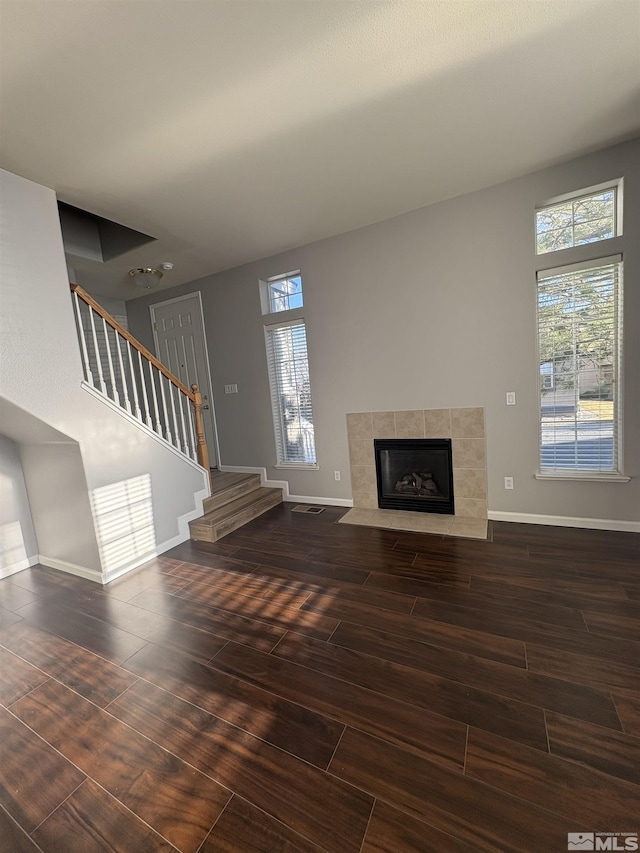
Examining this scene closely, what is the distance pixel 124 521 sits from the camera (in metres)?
3.08

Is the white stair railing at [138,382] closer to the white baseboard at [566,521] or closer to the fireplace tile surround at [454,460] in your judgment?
the fireplace tile surround at [454,460]

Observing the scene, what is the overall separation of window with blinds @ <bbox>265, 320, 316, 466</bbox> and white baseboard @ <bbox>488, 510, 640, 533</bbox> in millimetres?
2122

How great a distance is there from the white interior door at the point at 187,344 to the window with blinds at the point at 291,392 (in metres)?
1.05

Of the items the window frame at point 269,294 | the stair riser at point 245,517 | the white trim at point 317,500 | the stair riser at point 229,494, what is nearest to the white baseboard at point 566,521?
the white trim at point 317,500

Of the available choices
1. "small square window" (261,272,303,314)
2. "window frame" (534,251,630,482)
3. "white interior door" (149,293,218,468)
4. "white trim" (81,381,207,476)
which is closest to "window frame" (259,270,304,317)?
"small square window" (261,272,303,314)

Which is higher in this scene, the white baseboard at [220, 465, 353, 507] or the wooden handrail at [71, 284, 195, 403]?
the wooden handrail at [71, 284, 195, 403]

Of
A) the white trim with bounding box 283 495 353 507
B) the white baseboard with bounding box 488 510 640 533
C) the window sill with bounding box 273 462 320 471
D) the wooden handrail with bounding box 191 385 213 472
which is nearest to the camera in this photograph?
the white baseboard with bounding box 488 510 640 533

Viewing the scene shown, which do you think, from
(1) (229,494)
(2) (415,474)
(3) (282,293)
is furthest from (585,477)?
(3) (282,293)

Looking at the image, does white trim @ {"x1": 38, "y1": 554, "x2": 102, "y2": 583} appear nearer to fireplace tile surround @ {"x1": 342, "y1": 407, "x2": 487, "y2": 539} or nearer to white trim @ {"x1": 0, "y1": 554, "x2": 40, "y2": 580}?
white trim @ {"x1": 0, "y1": 554, "x2": 40, "y2": 580}

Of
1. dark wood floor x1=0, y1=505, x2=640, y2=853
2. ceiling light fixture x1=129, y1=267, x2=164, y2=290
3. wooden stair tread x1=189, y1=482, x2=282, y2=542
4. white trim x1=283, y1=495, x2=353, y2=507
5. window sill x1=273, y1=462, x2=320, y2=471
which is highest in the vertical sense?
ceiling light fixture x1=129, y1=267, x2=164, y2=290

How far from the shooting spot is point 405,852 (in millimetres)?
1093

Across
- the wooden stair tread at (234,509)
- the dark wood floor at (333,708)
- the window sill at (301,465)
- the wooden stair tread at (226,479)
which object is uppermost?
the window sill at (301,465)

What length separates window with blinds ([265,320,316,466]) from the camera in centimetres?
430

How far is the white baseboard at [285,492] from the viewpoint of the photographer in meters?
4.27
